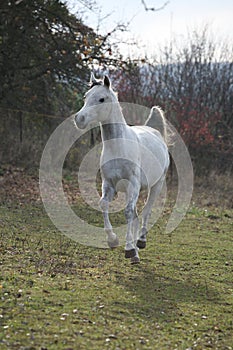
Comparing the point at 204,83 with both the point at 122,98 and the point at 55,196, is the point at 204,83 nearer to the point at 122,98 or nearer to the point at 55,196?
the point at 122,98

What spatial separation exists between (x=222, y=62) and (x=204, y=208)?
12.5 metres

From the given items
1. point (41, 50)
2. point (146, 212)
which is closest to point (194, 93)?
point (41, 50)

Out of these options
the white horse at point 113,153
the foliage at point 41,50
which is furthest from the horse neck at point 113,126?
the foliage at point 41,50

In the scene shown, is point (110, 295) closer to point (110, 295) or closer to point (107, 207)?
point (110, 295)

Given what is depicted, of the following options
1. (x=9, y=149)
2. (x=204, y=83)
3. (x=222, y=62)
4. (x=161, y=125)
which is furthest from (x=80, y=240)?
(x=222, y=62)

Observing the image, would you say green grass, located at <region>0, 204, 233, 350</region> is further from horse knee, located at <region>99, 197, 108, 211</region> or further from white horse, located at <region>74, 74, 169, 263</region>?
horse knee, located at <region>99, 197, 108, 211</region>

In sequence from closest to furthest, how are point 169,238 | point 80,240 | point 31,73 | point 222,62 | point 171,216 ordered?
1. point 80,240
2. point 169,238
3. point 171,216
4. point 31,73
5. point 222,62

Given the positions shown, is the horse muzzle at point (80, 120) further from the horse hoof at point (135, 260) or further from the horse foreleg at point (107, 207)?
the horse hoof at point (135, 260)

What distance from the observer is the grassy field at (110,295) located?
4668 millimetres

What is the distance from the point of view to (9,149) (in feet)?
60.7

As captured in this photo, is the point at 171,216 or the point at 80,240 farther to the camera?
the point at 171,216

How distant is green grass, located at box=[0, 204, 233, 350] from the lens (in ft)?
15.3

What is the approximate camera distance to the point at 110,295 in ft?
19.2

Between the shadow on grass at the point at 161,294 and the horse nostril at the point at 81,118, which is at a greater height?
the horse nostril at the point at 81,118
